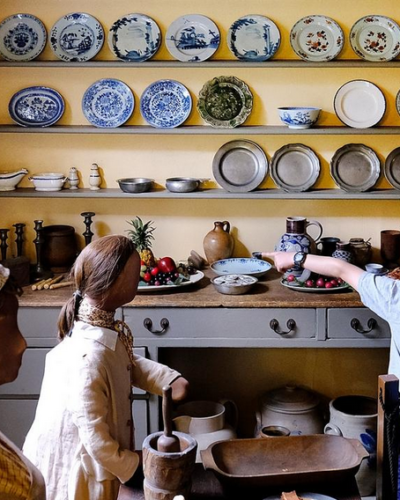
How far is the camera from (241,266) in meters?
3.84

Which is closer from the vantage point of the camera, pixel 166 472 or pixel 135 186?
pixel 166 472

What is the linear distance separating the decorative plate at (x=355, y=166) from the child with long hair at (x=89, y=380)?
2018 mm

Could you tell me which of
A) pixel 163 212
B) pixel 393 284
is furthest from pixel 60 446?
pixel 163 212

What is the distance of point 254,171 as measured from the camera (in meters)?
3.98

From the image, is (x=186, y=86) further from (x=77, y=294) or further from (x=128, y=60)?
(x=77, y=294)

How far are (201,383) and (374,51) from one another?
1.92 metres

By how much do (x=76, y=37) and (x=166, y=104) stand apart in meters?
0.55

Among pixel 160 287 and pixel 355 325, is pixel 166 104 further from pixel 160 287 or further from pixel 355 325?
pixel 355 325

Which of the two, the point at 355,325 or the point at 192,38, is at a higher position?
the point at 192,38

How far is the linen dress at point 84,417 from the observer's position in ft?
6.61

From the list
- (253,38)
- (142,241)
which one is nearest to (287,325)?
(142,241)

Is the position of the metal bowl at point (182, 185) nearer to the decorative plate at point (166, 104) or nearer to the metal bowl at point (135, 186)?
the metal bowl at point (135, 186)

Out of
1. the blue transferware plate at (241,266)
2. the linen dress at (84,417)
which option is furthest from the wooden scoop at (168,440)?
the blue transferware plate at (241,266)

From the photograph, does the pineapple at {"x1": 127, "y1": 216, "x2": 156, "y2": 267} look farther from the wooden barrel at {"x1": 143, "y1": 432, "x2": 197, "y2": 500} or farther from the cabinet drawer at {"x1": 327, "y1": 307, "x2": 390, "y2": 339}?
the wooden barrel at {"x1": 143, "y1": 432, "x2": 197, "y2": 500}
